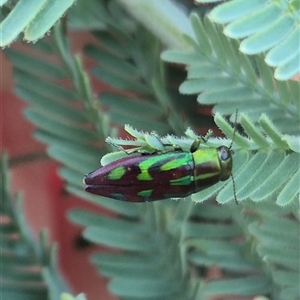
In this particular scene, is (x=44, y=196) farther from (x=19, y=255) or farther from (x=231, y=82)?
(x=231, y=82)

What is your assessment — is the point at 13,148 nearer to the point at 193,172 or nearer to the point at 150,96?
the point at 150,96

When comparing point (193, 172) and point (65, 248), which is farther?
point (65, 248)

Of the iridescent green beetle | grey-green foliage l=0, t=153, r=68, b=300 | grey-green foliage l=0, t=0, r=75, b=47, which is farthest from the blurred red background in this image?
grey-green foliage l=0, t=0, r=75, b=47

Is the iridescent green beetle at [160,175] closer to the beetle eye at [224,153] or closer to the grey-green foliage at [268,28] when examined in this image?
the beetle eye at [224,153]

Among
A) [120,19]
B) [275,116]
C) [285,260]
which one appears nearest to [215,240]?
[285,260]

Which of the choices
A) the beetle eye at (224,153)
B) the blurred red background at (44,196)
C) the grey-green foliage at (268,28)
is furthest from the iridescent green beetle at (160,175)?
the blurred red background at (44,196)

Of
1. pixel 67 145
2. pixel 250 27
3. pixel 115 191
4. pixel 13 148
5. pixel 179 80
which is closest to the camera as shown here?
pixel 250 27

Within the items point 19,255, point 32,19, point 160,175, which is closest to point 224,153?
point 160,175
